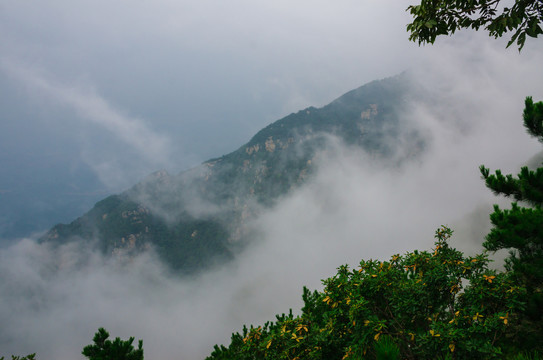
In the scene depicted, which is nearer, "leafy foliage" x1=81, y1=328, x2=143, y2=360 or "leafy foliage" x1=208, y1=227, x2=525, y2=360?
"leafy foliage" x1=208, y1=227, x2=525, y2=360

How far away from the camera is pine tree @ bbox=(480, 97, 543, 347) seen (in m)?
6.27

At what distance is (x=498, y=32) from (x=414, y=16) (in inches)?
48.6

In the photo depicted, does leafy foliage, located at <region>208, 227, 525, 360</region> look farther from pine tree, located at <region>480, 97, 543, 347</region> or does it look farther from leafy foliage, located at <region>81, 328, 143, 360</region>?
leafy foliage, located at <region>81, 328, 143, 360</region>

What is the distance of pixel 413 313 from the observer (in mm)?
6320

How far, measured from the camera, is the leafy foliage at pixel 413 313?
16.9ft

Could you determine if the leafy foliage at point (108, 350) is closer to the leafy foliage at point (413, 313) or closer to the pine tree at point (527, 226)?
the leafy foliage at point (413, 313)

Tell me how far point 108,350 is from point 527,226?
1382cm

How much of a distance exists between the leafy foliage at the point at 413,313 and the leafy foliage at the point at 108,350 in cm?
608

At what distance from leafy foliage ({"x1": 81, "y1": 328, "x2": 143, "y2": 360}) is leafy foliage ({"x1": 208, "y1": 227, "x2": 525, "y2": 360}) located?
608cm

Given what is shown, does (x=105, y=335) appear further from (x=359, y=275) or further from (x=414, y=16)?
(x=414, y=16)

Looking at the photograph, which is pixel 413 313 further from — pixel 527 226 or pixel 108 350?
pixel 108 350

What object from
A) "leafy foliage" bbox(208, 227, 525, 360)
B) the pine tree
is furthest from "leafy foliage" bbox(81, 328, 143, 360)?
the pine tree

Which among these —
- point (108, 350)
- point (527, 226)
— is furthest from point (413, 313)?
point (108, 350)

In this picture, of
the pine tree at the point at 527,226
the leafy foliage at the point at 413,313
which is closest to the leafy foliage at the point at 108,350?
the leafy foliage at the point at 413,313
